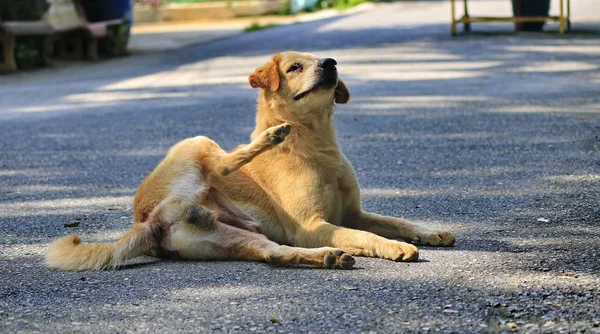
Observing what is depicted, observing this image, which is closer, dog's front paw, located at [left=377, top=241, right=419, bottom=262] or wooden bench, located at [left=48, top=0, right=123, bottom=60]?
dog's front paw, located at [left=377, top=241, right=419, bottom=262]

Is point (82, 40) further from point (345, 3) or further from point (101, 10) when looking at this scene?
point (345, 3)

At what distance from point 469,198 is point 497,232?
1017mm

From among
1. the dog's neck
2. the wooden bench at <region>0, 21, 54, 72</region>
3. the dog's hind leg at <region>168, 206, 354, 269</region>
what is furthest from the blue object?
the dog's hind leg at <region>168, 206, 354, 269</region>

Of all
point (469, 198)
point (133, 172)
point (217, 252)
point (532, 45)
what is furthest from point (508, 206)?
point (532, 45)

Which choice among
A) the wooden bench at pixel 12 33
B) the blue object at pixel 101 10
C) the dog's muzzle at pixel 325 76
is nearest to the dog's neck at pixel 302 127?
the dog's muzzle at pixel 325 76

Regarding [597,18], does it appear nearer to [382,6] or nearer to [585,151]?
[382,6]

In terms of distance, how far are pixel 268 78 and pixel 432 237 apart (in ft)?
4.06

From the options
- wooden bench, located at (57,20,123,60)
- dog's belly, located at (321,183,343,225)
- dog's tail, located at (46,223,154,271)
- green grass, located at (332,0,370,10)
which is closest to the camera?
dog's tail, located at (46,223,154,271)

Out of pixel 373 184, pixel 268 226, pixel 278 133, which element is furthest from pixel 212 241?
pixel 373 184

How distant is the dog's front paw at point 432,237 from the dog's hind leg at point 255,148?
915 mm

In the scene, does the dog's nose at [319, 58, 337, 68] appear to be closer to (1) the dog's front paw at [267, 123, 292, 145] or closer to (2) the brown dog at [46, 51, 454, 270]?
(2) the brown dog at [46, 51, 454, 270]

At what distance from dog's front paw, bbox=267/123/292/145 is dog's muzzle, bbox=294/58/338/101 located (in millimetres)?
383

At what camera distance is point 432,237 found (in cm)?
516

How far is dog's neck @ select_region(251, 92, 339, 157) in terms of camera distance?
207 inches
